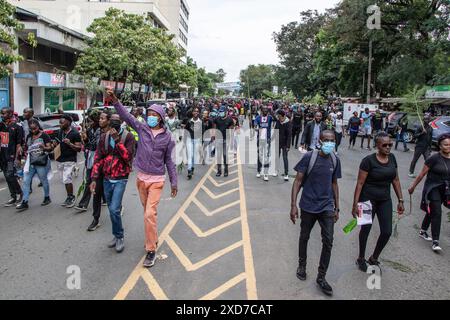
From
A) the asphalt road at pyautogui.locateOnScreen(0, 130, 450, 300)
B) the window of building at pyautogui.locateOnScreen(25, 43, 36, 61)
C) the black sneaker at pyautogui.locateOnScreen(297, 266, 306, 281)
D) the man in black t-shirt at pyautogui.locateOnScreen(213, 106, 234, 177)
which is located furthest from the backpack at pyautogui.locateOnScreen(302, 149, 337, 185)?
the window of building at pyautogui.locateOnScreen(25, 43, 36, 61)

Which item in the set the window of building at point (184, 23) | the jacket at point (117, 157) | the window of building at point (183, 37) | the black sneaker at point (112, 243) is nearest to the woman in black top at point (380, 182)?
the jacket at point (117, 157)

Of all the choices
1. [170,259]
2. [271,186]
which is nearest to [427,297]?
[170,259]

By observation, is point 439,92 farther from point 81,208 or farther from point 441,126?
point 81,208

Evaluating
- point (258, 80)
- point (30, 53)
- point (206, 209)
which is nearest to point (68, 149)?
point (206, 209)

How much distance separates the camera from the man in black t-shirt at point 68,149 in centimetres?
723

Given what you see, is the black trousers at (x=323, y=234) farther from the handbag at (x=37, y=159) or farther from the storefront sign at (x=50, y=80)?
the storefront sign at (x=50, y=80)

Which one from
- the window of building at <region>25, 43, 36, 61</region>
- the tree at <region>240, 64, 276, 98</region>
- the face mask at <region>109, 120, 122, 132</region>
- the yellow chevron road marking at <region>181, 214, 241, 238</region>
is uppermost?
the tree at <region>240, 64, 276, 98</region>

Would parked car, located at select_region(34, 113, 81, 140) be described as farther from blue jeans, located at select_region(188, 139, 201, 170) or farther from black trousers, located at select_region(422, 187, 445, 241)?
black trousers, located at select_region(422, 187, 445, 241)

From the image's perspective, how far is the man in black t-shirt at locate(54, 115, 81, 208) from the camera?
7.23 metres

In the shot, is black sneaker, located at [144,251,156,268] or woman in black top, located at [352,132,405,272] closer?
woman in black top, located at [352,132,405,272]

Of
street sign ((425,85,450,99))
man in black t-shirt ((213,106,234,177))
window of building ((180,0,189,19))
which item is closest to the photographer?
man in black t-shirt ((213,106,234,177))

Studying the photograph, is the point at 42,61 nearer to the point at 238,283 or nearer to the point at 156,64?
the point at 156,64

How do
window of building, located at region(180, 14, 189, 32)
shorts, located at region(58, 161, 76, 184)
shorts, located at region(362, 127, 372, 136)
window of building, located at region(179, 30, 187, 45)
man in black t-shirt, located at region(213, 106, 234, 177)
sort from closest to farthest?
shorts, located at region(58, 161, 76, 184) → man in black t-shirt, located at region(213, 106, 234, 177) → shorts, located at region(362, 127, 372, 136) → window of building, located at region(180, 14, 189, 32) → window of building, located at region(179, 30, 187, 45)

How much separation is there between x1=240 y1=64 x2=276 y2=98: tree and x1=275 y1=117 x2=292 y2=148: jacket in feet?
229
